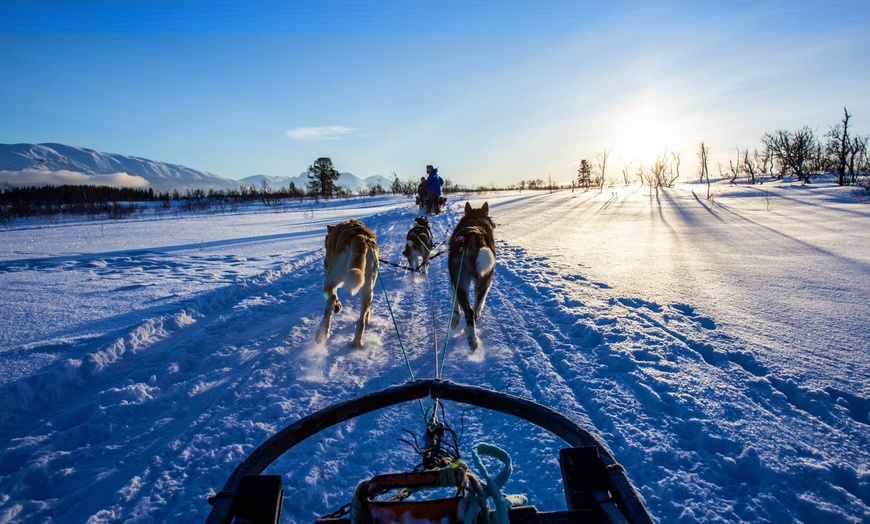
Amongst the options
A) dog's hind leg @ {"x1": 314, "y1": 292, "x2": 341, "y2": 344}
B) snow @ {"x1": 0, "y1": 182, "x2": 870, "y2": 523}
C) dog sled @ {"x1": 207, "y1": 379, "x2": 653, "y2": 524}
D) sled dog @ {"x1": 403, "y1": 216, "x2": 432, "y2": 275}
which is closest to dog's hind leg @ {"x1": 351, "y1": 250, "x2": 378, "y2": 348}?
snow @ {"x1": 0, "y1": 182, "x2": 870, "y2": 523}

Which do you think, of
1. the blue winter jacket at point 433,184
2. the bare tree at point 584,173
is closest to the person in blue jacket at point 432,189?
the blue winter jacket at point 433,184

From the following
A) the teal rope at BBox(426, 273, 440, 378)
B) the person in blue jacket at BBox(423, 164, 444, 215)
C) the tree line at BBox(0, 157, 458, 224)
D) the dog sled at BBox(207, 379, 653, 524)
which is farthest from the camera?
the tree line at BBox(0, 157, 458, 224)

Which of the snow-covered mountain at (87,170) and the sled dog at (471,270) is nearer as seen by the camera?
the sled dog at (471,270)

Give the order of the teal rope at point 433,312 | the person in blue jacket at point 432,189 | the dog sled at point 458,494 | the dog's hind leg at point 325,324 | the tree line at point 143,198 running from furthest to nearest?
the tree line at point 143,198 < the person in blue jacket at point 432,189 < the dog's hind leg at point 325,324 < the teal rope at point 433,312 < the dog sled at point 458,494

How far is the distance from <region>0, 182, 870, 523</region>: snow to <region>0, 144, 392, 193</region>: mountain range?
125 ft

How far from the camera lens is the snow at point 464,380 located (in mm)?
2227

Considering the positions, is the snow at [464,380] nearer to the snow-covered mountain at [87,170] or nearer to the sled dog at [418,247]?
the sled dog at [418,247]

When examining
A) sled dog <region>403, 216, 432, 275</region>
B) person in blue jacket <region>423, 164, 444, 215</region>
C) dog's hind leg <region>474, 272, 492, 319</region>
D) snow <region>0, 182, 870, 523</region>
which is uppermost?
person in blue jacket <region>423, 164, 444, 215</region>

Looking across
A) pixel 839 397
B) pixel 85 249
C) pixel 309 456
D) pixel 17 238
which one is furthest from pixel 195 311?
pixel 17 238

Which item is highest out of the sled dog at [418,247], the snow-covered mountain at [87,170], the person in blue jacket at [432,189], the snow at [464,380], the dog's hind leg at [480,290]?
the snow-covered mountain at [87,170]

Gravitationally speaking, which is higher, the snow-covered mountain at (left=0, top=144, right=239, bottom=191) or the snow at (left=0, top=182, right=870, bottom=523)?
the snow-covered mountain at (left=0, top=144, right=239, bottom=191)

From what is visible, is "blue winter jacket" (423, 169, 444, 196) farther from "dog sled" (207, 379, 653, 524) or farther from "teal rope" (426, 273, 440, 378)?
"dog sled" (207, 379, 653, 524)

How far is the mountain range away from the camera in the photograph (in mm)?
45125

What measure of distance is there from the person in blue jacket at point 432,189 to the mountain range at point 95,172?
32.5 meters
